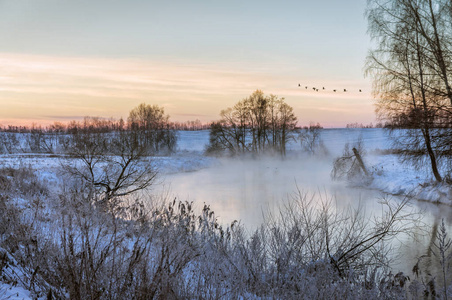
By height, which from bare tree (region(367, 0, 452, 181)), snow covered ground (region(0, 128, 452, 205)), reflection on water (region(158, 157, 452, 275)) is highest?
bare tree (region(367, 0, 452, 181))

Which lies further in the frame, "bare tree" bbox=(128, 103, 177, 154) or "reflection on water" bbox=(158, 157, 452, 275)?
"bare tree" bbox=(128, 103, 177, 154)

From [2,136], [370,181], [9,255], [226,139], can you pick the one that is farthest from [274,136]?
[2,136]

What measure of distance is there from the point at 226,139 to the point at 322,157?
12.8 m

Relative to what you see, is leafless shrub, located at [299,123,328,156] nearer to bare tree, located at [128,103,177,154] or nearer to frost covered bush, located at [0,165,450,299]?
bare tree, located at [128,103,177,154]

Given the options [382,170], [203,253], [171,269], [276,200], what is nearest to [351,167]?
[382,170]

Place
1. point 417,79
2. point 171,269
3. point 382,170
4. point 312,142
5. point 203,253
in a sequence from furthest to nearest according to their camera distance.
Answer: point 312,142, point 382,170, point 417,79, point 203,253, point 171,269

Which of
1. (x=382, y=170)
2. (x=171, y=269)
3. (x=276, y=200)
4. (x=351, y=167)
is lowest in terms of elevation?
(x=276, y=200)

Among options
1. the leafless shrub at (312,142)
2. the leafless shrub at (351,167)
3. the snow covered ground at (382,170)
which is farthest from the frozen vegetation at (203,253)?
the leafless shrub at (312,142)

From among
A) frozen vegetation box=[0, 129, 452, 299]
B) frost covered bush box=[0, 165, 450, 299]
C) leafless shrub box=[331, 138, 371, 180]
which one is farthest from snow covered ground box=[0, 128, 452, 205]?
frost covered bush box=[0, 165, 450, 299]

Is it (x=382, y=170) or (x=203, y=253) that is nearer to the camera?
(x=203, y=253)

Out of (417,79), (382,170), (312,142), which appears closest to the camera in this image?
(417,79)

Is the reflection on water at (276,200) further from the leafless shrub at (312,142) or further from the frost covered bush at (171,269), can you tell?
the leafless shrub at (312,142)

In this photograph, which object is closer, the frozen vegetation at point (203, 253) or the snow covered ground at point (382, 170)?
the frozen vegetation at point (203, 253)

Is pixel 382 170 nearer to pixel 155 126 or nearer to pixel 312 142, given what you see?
pixel 312 142
